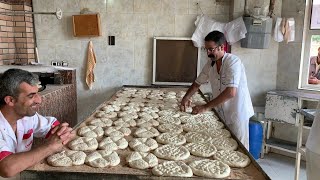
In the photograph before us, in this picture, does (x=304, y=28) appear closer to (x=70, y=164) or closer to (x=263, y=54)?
(x=263, y=54)

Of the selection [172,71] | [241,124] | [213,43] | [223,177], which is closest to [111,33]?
[172,71]

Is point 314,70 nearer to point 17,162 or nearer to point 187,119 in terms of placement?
point 187,119

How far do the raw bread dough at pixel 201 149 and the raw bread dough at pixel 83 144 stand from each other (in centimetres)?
61

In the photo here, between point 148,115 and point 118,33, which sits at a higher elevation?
point 118,33

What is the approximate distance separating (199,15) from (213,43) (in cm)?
196

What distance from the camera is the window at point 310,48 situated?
12.8 ft

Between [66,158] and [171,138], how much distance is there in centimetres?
74

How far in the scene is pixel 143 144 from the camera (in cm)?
184

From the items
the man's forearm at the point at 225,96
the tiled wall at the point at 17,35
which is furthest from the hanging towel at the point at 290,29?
the tiled wall at the point at 17,35

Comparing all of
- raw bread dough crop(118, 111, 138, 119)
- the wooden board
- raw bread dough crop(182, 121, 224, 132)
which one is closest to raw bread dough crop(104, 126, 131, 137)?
raw bread dough crop(118, 111, 138, 119)

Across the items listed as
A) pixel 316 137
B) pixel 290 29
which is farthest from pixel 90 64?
pixel 316 137

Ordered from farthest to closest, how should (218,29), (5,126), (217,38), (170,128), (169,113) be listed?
(218,29) → (169,113) → (217,38) → (170,128) → (5,126)

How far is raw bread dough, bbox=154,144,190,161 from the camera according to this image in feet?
5.43

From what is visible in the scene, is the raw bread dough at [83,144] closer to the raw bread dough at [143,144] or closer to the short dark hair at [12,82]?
the raw bread dough at [143,144]
